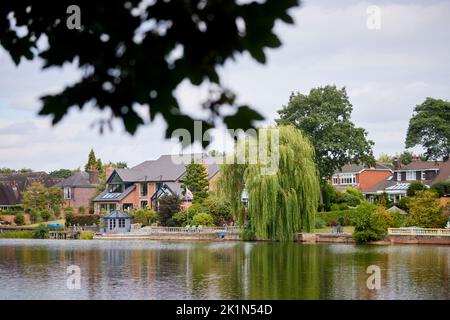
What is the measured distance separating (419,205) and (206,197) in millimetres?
23564

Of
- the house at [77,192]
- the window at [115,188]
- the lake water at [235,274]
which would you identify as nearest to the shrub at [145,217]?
the window at [115,188]

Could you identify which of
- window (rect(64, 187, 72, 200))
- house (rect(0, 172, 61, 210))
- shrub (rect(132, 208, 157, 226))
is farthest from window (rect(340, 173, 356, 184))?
house (rect(0, 172, 61, 210))

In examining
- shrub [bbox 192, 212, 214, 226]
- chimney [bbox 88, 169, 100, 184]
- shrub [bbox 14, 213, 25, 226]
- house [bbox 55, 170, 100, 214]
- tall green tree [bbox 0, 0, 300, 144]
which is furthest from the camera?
chimney [bbox 88, 169, 100, 184]

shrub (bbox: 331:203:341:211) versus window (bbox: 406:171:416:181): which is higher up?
window (bbox: 406:171:416:181)

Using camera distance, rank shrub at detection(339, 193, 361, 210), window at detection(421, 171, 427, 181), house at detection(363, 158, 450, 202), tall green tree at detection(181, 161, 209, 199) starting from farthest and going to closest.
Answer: window at detection(421, 171, 427, 181), house at detection(363, 158, 450, 202), tall green tree at detection(181, 161, 209, 199), shrub at detection(339, 193, 361, 210)

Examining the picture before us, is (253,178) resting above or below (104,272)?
above

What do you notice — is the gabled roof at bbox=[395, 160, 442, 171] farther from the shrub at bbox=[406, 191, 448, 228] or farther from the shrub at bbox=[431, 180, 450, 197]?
the shrub at bbox=[406, 191, 448, 228]

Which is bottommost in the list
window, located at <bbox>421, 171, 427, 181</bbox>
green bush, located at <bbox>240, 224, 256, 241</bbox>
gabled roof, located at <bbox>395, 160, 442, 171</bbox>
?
green bush, located at <bbox>240, 224, 256, 241</bbox>

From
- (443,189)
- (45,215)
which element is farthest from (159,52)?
(45,215)

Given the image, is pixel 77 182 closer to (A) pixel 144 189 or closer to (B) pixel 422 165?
(A) pixel 144 189

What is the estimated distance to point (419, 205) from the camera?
45.8m

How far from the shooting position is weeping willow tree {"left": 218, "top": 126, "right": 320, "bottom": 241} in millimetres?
42781
